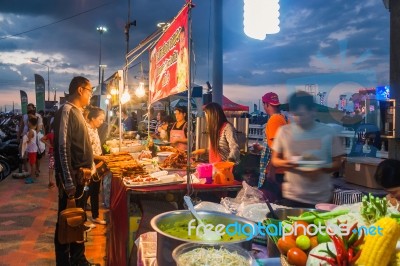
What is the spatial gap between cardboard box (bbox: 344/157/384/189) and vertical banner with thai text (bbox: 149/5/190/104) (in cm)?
476

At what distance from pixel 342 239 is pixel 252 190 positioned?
5.00 feet

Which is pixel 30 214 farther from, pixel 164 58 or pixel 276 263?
pixel 276 263

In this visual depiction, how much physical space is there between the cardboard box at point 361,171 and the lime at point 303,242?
6389mm

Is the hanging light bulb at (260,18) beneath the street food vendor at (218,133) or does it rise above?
above

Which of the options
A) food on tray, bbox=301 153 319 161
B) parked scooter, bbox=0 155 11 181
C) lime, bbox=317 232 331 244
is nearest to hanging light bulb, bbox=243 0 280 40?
food on tray, bbox=301 153 319 161

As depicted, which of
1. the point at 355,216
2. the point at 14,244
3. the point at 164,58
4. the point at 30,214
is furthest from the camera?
the point at 30,214

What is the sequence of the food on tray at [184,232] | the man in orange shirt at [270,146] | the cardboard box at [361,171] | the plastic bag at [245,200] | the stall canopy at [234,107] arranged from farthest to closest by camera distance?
the stall canopy at [234,107]
the cardboard box at [361,171]
the man in orange shirt at [270,146]
the plastic bag at [245,200]
the food on tray at [184,232]

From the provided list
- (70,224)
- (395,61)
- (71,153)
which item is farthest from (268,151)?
(395,61)

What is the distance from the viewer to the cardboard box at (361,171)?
7.23m

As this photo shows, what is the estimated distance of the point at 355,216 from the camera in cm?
154

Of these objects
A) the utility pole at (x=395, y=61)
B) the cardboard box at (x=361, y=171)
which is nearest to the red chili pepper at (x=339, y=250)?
the cardboard box at (x=361, y=171)

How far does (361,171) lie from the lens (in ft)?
24.5

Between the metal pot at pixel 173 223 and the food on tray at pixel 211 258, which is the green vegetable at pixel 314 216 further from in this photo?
the food on tray at pixel 211 258

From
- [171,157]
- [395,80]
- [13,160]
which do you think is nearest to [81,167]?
[171,157]
